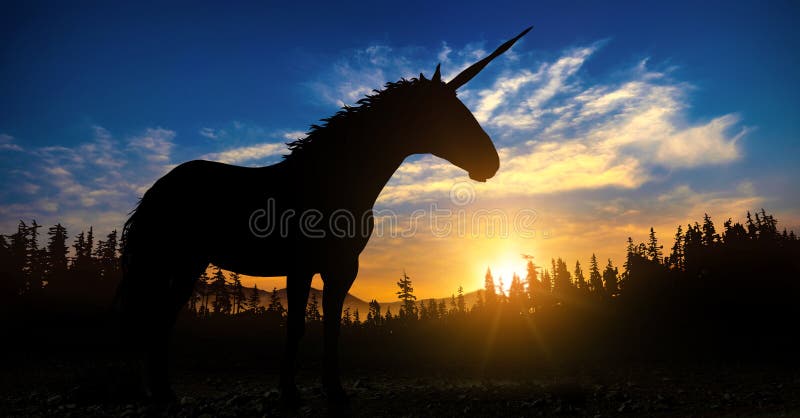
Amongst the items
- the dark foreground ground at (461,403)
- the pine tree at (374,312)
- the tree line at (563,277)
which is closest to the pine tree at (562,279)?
the tree line at (563,277)

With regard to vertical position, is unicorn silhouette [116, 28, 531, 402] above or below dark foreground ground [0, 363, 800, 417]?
above

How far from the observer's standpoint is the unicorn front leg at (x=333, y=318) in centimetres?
695


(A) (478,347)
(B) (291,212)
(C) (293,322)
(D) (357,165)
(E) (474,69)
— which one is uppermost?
(E) (474,69)

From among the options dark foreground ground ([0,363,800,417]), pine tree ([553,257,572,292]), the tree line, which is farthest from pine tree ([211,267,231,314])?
dark foreground ground ([0,363,800,417])

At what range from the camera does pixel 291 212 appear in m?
7.14

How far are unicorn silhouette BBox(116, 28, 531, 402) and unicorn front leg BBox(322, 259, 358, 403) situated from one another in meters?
0.02

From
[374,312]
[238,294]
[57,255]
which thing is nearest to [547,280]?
[374,312]

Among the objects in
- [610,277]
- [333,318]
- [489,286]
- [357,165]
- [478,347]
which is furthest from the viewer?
[489,286]

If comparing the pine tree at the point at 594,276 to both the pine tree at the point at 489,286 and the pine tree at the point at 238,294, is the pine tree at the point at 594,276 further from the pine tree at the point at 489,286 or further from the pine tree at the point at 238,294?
the pine tree at the point at 238,294

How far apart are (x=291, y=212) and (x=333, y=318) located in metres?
1.84

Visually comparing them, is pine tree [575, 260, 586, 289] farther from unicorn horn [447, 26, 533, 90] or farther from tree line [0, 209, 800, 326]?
unicorn horn [447, 26, 533, 90]

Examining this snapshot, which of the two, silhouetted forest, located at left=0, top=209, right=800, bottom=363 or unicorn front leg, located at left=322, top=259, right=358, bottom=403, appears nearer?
unicorn front leg, located at left=322, top=259, right=358, bottom=403

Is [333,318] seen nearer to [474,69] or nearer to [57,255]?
[474,69]

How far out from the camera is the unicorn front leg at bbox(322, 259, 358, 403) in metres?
6.95
